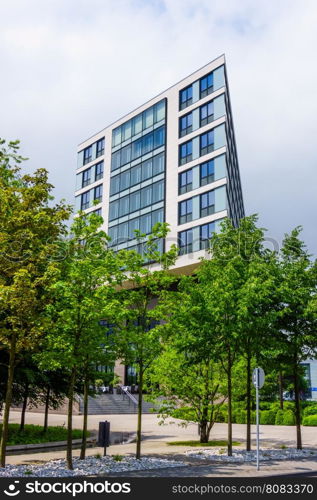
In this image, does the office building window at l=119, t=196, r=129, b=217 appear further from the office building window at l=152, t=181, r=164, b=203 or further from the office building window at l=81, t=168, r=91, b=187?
the office building window at l=81, t=168, r=91, b=187

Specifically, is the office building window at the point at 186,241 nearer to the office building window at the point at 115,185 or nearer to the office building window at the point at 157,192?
the office building window at the point at 157,192

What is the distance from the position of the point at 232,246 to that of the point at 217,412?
759 centimetres

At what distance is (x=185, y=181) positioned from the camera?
46969 mm

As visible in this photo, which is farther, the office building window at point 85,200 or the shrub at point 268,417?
the office building window at point 85,200

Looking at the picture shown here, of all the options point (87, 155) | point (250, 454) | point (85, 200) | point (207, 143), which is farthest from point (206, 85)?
point (250, 454)

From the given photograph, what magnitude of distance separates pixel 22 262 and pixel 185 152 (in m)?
35.9

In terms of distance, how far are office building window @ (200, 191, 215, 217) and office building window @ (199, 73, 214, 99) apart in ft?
34.0

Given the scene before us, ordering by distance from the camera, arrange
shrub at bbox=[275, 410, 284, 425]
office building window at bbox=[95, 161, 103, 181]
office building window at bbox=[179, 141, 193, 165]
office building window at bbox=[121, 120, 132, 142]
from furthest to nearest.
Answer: office building window at bbox=[95, 161, 103, 181], office building window at bbox=[121, 120, 132, 142], office building window at bbox=[179, 141, 193, 165], shrub at bbox=[275, 410, 284, 425]

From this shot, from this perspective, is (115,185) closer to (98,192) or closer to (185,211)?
(98,192)

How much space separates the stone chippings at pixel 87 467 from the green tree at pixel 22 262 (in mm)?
711

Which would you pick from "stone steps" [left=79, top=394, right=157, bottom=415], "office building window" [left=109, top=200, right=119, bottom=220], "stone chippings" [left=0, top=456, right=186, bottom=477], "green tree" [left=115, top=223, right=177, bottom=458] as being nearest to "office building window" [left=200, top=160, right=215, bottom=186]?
"office building window" [left=109, top=200, right=119, bottom=220]

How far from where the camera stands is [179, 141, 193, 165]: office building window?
155ft

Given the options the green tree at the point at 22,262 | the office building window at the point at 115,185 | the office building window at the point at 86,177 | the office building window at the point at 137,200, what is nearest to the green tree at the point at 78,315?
the green tree at the point at 22,262

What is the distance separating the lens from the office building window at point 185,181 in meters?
46.3
